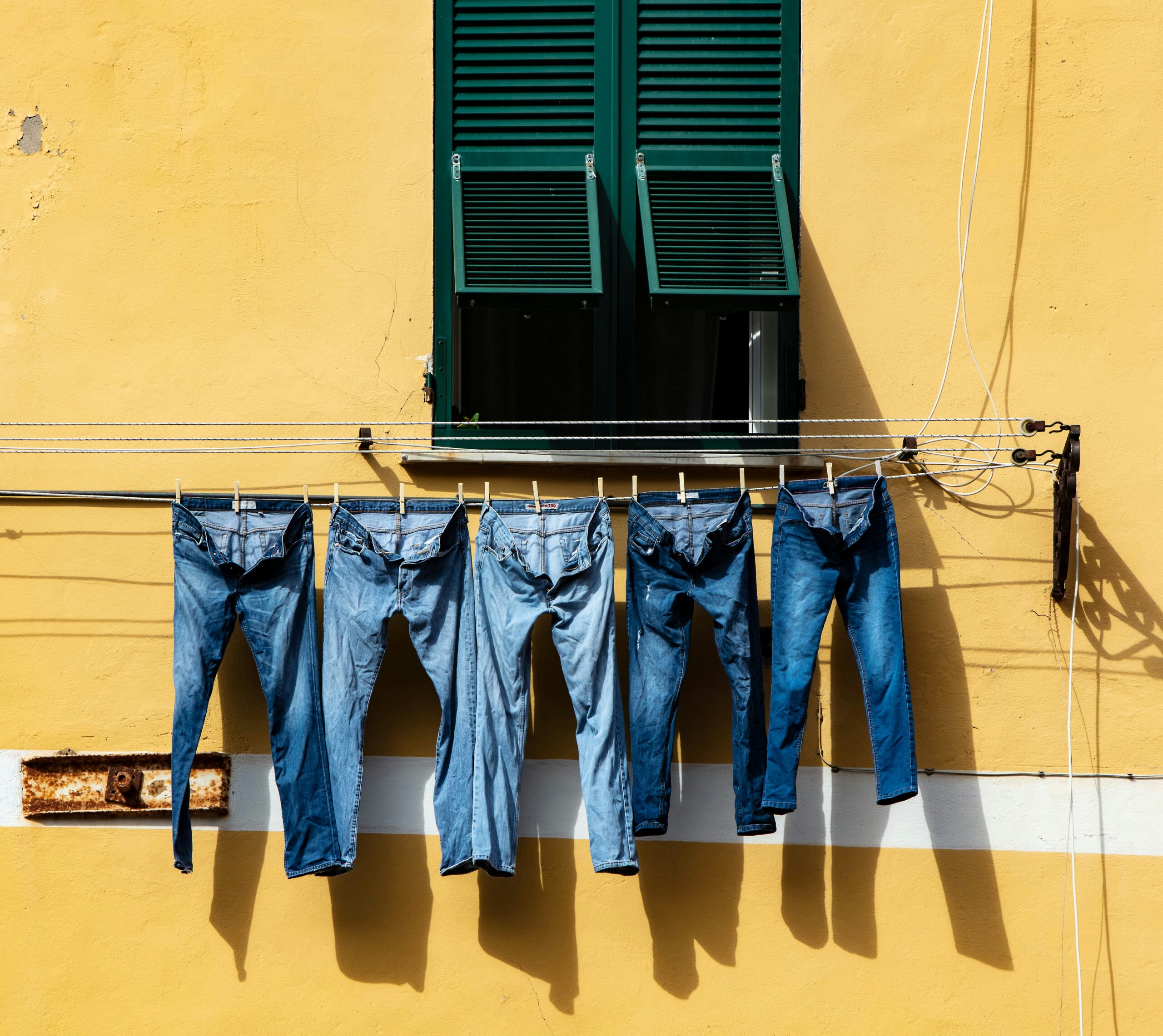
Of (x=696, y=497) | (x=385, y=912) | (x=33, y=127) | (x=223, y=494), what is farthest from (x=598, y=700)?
(x=33, y=127)

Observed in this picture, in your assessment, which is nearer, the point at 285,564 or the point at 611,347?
the point at 285,564

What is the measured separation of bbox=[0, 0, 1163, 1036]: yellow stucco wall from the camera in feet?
12.5

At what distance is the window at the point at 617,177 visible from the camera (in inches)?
157

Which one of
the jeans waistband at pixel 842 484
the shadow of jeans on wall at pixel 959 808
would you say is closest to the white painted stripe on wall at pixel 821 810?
the shadow of jeans on wall at pixel 959 808

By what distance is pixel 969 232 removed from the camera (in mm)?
4074

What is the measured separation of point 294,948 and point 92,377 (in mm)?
2173

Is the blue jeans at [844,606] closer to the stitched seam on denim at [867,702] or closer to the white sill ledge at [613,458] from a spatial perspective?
the stitched seam on denim at [867,702]

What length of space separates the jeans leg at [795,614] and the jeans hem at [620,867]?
0.49 m

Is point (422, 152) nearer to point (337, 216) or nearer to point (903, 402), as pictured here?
point (337, 216)

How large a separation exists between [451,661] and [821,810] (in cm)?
139

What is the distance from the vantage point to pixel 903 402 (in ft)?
13.3

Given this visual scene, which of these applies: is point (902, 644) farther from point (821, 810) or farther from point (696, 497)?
point (696, 497)

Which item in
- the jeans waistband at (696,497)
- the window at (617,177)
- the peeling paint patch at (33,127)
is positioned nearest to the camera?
the jeans waistband at (696,497)

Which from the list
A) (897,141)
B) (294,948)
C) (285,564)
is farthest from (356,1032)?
(897,141)
